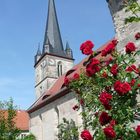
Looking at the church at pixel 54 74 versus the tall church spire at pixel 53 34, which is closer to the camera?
the church at pixel 54 74

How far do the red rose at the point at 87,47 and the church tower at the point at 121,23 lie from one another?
3.27 metres

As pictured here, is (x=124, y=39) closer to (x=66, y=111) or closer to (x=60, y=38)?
(x=66, y=111)

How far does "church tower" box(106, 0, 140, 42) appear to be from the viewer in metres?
7.60

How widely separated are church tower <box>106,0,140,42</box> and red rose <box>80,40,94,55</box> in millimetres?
3270

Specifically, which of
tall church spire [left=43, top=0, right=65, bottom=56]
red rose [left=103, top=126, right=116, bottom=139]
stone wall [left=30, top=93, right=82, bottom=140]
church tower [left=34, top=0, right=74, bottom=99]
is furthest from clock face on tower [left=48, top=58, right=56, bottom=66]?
red rose [left=103, top=126, right=116, bottom=139]

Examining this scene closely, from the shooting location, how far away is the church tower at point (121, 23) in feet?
24.9

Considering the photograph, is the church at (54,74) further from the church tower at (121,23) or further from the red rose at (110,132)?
the red rose at (110,132)

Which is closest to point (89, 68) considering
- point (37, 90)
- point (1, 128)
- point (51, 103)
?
point (1, 128)

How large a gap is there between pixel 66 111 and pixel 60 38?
19.7 meters

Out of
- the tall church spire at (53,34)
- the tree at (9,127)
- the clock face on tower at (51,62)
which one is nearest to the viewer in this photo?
the tree at (9,127)

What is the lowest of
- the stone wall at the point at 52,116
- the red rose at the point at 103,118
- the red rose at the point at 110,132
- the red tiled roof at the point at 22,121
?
the red rose at the point at 110,132

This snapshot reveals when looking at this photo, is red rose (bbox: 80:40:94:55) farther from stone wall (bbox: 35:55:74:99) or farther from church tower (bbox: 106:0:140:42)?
stone wall (bbox: 35:55:74:99)

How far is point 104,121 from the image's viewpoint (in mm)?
3871

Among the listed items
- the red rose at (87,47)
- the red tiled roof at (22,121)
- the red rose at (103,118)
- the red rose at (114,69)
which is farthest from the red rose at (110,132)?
the red tiled roof at (22,121)
